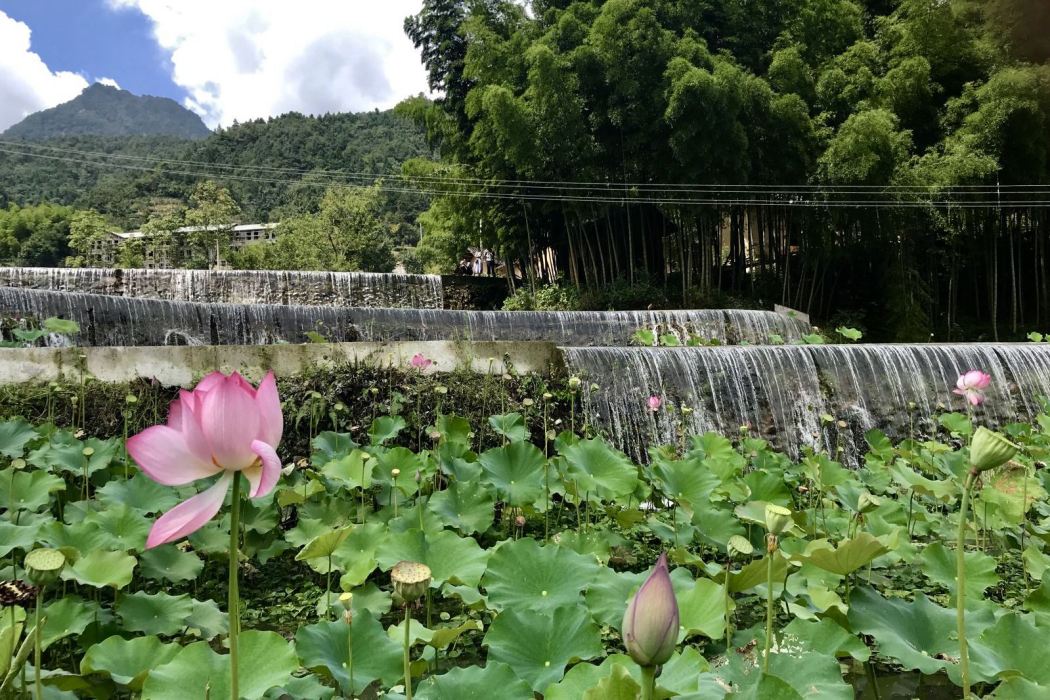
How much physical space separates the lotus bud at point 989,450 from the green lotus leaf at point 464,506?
1.22 meters

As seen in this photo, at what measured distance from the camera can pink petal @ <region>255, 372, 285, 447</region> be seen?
25.0 inches

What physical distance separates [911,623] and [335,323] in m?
5.76

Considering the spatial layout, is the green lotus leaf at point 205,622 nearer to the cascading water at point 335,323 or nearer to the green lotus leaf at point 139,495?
the green lotus leaf at point 139,495

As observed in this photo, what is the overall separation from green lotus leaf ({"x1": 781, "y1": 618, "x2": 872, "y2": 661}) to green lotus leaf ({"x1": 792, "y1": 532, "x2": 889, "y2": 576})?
4.5 inches

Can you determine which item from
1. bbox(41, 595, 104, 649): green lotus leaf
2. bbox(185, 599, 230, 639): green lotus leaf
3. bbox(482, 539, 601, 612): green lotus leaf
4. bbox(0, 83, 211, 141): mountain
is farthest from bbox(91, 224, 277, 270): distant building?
bbox(0, 83, 211, 141): mountain

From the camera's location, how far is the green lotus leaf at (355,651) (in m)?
1.08

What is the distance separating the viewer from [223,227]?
2053cm

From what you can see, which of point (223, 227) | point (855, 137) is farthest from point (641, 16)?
point (223, 227)

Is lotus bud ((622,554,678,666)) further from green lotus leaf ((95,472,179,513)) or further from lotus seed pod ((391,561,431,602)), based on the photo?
green lotus leaf ((95,472,179,513))

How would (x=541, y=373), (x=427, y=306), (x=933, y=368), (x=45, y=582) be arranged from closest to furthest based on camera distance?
1. (x=45, y=582)
2. (x=541, y=373)
3. (x=933, y=368)
4. (x=427, y=306)

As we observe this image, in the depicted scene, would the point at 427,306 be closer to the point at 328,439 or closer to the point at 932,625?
the point at 328,439

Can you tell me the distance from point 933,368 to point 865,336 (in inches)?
278

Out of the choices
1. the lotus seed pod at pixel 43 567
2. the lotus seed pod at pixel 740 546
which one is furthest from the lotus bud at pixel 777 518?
the lotus seed pod at pixel 43 567

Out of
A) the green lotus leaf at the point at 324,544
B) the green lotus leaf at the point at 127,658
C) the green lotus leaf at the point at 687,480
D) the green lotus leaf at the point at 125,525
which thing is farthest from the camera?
the green lotus leaf at the point at 687,480
